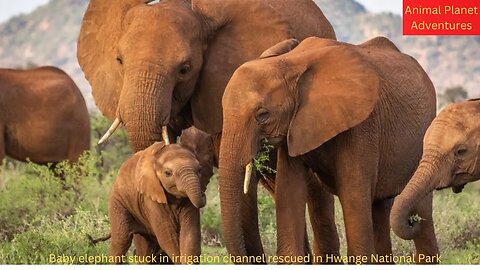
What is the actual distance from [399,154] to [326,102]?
2.21 ft

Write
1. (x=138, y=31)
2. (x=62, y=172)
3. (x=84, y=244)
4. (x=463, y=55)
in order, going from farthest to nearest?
(x=463, y=55) < (x=62, y=172) < (x=84, y=244) < (x=138, y=31)

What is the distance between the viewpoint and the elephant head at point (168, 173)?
24.2 ft

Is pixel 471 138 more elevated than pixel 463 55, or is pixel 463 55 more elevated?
pixel 463 55

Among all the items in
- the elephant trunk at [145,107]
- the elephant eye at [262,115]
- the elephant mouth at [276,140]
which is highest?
the elephant trunk at [145,107]

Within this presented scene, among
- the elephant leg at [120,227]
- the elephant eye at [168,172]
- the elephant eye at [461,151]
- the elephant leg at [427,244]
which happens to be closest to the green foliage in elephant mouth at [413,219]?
the elephant eye at [461,151]

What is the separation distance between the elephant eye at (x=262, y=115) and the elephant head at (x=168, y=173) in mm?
418

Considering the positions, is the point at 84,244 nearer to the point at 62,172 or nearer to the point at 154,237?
the point at 154,237

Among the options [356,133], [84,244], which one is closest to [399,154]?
[356,133]

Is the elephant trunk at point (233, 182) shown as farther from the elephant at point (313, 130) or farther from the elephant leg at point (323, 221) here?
the elephant leg at point (323, 221)

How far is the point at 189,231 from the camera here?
7.48 m

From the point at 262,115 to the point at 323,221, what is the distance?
4.66 ft

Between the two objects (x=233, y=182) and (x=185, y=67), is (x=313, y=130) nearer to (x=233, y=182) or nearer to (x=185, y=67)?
(x=233, y=182)

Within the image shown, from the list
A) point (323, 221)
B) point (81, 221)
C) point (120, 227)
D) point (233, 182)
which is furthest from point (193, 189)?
point (81, 221)

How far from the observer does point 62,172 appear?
12219 mm
